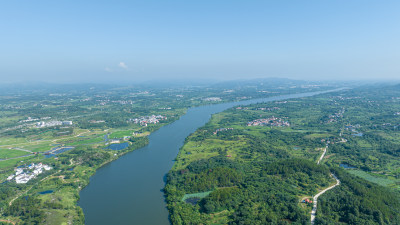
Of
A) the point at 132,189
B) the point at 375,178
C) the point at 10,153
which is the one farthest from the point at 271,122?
the point at 10,153

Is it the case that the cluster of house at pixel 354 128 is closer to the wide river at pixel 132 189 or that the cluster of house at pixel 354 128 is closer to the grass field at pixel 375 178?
the grass field at pixel 375 178

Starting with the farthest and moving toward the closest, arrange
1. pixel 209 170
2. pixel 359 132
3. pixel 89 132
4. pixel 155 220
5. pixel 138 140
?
pixel 89 132, pixel 359 132, pixel 138 140, pixel 209 170, pixel 155 220

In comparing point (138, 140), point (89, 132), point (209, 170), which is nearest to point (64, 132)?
point (89, 132)

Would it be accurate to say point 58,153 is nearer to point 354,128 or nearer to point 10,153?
point 10,153

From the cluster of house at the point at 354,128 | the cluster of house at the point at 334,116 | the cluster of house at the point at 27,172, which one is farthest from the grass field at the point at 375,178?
the cluster of house at the point at 27,172

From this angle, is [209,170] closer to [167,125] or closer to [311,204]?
[311,204]

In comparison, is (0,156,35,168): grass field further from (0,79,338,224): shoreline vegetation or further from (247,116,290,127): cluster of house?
(247,116,290,127): cluster of house
